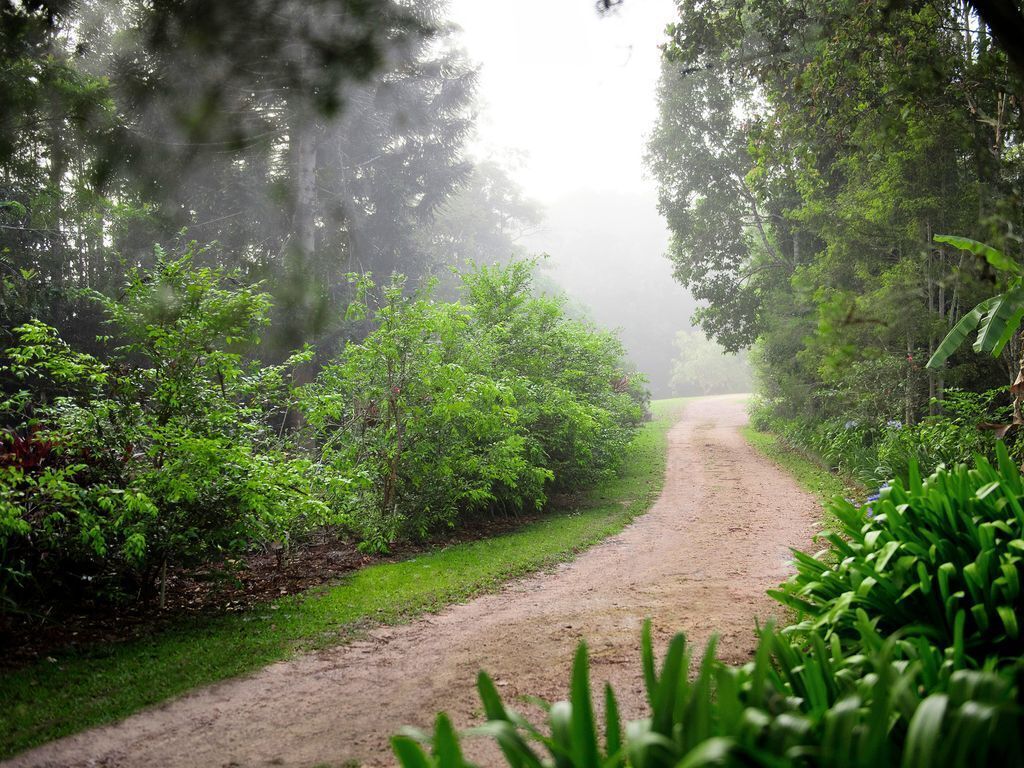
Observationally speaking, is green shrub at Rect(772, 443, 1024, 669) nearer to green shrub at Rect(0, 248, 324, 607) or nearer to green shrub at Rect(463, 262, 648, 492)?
green shrub at Rect(0, 248, 324, 607)

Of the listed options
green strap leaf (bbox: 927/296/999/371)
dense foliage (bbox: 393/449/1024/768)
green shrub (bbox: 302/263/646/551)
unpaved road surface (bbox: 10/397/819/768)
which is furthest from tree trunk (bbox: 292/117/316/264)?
dense foliage (bbox: 393/449/1024/768)

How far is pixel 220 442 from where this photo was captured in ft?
20.0

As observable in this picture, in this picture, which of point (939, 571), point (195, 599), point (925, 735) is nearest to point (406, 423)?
point (195, 599)

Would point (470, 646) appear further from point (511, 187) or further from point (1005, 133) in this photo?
point (511, 187)

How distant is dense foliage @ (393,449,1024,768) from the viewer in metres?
1.80

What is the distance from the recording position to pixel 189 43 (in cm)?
407

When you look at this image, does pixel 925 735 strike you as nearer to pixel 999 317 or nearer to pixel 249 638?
pixel 249 638

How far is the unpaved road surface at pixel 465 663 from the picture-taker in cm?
374

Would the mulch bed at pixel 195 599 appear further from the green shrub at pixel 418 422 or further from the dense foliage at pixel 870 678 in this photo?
the dense foliage at pixel 870 678

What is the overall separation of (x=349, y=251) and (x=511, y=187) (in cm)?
2587

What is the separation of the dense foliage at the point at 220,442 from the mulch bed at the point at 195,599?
214 mm

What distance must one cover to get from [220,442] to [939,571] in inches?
215

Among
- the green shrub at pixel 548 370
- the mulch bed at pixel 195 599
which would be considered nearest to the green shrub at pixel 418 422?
the green shrub at pixel 548 370

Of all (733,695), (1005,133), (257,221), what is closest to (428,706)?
(733,695)
